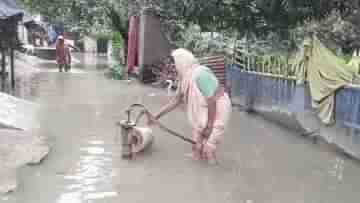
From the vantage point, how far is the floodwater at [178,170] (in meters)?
4.44

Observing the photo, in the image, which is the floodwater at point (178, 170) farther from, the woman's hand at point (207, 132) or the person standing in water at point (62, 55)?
the person standing in water at point (62, 55)

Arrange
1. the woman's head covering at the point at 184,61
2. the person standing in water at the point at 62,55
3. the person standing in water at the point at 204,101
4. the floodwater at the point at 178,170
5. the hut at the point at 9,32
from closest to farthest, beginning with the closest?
the floodwater at the point at 178,170 < the person standing in water at the point at 204,101 < the woman's head covering at the point at 184,61 < the hut at the point at 9,32 < the person standing in water at the point at 62,55

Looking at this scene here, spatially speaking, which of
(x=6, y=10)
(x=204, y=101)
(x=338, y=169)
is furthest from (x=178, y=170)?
(x=6, y=10)

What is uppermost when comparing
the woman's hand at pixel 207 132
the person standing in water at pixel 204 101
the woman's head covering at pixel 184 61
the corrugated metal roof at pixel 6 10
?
the corrugated metal roof at pixel 6 10

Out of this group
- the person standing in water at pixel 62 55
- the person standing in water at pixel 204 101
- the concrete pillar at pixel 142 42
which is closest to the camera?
the person standing in water at pixel 204 101

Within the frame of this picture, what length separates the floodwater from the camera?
4441mm

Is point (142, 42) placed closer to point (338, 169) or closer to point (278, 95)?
point (278, 95)

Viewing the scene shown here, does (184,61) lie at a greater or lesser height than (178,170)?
greater

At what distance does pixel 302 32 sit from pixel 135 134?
6931 mm

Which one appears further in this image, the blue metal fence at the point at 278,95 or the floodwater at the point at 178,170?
the blue metal fence at the point at 278,95

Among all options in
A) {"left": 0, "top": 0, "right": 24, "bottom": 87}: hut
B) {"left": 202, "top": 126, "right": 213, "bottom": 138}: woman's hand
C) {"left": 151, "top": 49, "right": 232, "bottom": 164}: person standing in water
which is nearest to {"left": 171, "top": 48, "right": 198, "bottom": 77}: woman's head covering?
{"left": 151, "top": 49, "right": 232, "bottom": 164}: person standing in water

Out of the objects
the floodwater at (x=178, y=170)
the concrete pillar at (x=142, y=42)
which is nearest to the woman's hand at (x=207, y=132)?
the floodwater at (x=178, y=170)

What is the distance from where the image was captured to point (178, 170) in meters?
5.29

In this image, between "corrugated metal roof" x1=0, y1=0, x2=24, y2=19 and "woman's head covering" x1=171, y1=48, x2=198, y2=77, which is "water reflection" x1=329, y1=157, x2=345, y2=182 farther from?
"corrugated metal roof" x1=0, y1=0, x2=24, y2=19
